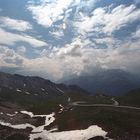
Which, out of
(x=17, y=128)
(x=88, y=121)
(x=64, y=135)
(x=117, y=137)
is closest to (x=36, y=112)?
(x=17, y=128)

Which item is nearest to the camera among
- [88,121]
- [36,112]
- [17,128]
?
[88,121]

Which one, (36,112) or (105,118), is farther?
(36,112)

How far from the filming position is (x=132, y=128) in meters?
86.0

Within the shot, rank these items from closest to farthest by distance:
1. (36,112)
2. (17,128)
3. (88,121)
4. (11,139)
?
(11,139)
(88,121)
(17,128)
(36,112)

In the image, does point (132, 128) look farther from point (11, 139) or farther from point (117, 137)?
point (11, 139)

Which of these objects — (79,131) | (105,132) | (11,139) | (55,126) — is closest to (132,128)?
(105,132)

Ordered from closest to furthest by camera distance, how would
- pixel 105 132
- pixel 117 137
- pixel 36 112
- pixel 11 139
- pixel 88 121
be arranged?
1. pixel 117 137
2. pixel 105 132
3. pixel 11 139
4. pixel 88 121
5. pixel 36 112

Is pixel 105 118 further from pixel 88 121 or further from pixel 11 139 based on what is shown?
pixel 11 139

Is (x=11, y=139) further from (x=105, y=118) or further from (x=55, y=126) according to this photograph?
(x=105, y=118)

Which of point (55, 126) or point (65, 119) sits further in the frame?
point (65, 119)

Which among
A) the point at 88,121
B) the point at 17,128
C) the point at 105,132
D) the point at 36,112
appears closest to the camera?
the point at 105,132

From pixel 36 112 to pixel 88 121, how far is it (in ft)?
208

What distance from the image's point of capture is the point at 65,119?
112 m

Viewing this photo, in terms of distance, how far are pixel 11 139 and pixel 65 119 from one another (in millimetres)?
26016
